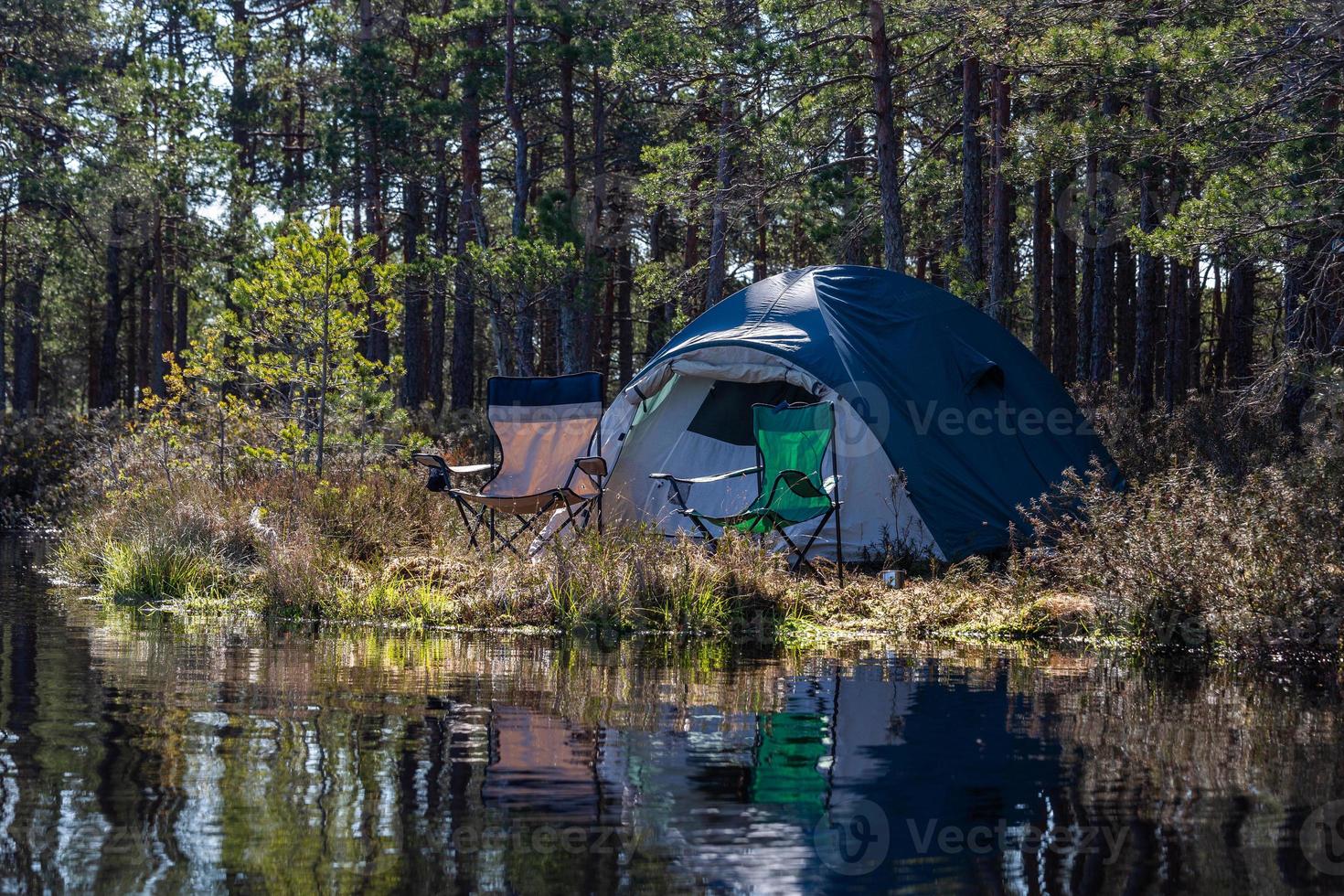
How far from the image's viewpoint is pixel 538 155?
91.2 ft

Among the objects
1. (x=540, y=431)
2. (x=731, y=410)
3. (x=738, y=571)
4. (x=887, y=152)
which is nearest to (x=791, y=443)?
(x=738, y=571)

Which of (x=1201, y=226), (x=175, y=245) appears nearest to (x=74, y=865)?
(x=1201, y=226)

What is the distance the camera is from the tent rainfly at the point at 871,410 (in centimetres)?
991

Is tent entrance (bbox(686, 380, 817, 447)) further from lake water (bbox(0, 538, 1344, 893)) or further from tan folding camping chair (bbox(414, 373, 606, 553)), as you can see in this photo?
lake water (bbox(0, 538, 1344, 893))

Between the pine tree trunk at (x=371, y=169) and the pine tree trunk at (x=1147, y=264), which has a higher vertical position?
the pine tree trunk at (x=371, y=169)

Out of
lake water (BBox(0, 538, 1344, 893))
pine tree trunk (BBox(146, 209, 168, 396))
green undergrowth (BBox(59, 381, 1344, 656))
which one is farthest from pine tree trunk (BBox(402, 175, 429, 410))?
lake water (BBox(0, 538, 1344, 893))

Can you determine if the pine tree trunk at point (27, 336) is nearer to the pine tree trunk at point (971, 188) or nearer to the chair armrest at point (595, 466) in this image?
the pine tree trunk at point (971, 188)

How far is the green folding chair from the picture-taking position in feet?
28.7

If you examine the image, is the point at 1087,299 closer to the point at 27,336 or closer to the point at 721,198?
the point at 721,198

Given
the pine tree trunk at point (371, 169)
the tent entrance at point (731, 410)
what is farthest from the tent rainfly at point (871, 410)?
the pine tree trunk at point (371, 169)

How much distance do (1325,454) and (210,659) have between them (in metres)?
6.22

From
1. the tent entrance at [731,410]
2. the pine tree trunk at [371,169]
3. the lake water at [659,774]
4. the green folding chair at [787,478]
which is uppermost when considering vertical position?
the pine tree trunk at [371,169]

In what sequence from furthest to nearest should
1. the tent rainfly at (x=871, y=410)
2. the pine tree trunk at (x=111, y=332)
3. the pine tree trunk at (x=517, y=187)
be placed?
the pine tree trunk at (x=111, y=332) < the pine tree trunk at (x=517, y=187) < the tent rainfly at (x=871, y=410)

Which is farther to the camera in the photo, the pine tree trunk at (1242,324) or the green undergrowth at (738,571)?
the pine tree trunk at (1242,324)
